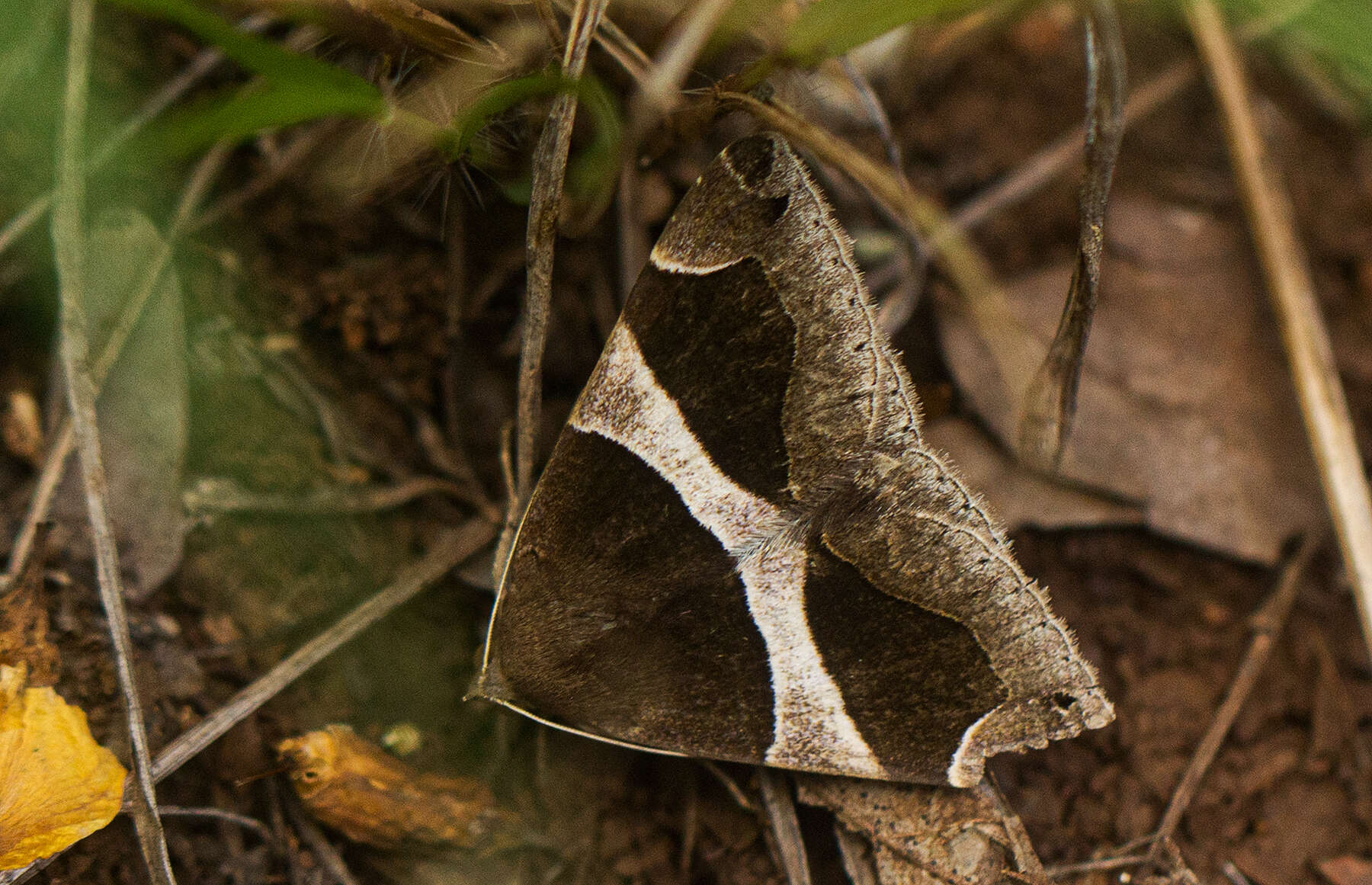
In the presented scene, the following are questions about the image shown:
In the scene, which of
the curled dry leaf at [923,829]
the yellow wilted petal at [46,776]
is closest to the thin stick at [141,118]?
the yellow wilted petal at [46,776]

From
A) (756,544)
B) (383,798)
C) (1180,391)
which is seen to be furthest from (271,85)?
(1180,391)

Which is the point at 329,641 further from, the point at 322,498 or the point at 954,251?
the point at 954,251

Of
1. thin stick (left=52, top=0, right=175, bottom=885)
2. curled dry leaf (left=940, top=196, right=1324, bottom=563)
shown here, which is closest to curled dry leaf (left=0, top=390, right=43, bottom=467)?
thin stick (left=52, top=0, right=175, bottom=885)

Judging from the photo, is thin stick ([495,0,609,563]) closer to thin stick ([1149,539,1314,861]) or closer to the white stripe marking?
the white stripe marking

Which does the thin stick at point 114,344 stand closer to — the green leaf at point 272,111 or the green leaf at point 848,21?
the green leaf at point 272,111

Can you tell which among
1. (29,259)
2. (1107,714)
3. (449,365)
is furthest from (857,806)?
(29,259)

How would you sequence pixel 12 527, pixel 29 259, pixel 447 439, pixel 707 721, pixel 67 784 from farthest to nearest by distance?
pixel 447 439, pixel 29 259, pixel 12 527, pixel 707 721, pixel 67 784

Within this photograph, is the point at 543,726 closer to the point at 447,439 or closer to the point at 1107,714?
the point at 447,439
